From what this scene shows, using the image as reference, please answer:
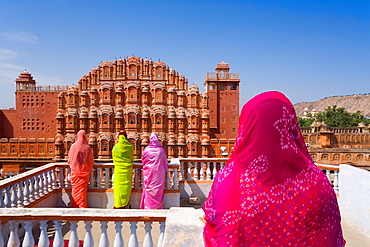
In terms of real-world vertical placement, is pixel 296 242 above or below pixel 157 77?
below

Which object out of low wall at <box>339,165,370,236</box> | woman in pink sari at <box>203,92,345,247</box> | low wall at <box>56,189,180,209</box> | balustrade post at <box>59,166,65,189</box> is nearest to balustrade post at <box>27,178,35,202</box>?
balustrade post at <box>59,166,65,189</box>

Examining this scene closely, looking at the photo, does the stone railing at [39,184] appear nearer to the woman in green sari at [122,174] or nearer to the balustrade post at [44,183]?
the balustrade post at [44,183]

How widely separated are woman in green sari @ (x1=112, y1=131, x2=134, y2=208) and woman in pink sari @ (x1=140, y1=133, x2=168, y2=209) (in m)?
0.38

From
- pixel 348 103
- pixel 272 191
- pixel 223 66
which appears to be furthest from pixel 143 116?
pixel 348 103

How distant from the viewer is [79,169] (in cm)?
499

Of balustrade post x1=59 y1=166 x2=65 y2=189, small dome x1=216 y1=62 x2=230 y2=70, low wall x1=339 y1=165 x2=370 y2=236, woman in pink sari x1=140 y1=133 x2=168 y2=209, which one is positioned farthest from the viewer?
small dome x1=216 y1=62 x2=230 y2=70

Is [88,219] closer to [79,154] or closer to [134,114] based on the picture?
[79,154]

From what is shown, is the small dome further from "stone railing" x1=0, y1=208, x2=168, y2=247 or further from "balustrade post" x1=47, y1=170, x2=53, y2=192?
"stone railing" x1=0, y1=208, x2=168, y2=247

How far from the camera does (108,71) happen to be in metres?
19.8

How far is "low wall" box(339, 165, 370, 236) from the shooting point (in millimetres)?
3764

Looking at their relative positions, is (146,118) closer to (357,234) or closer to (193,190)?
(193,190)

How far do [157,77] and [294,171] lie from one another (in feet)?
61.9

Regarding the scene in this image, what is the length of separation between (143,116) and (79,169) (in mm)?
13867

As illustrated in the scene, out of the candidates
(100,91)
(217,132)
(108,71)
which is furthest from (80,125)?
(217,132)
